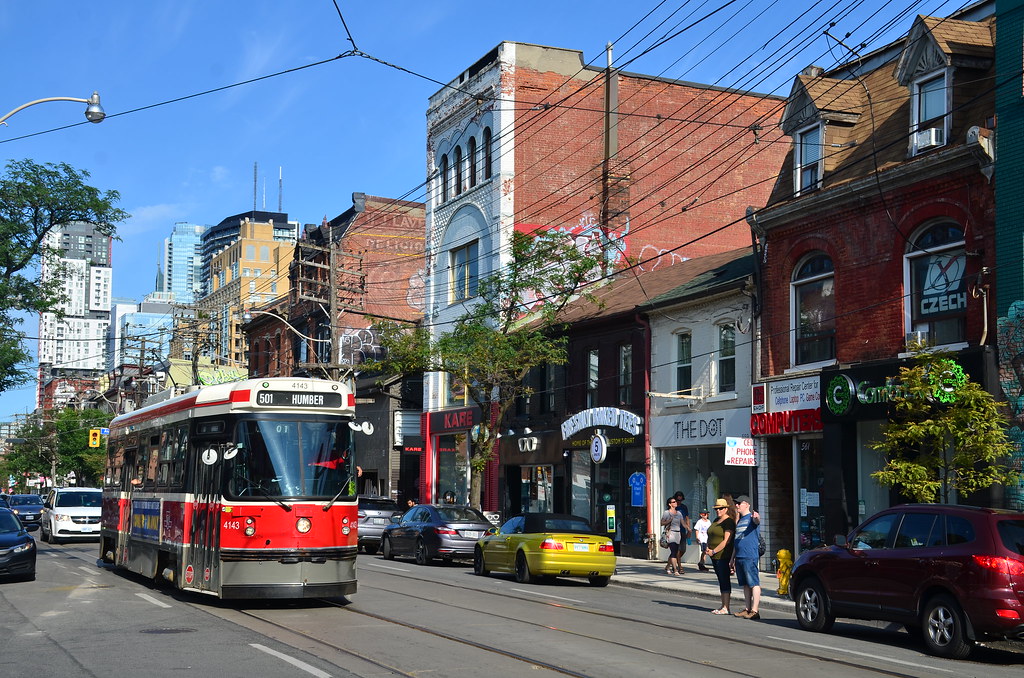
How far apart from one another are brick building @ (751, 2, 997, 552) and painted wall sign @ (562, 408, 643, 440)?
562cm

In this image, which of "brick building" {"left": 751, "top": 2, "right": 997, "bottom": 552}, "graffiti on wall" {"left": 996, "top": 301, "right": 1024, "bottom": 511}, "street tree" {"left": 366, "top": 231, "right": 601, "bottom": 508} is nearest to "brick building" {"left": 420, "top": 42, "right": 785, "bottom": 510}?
"street tree" {"left": 366, "top": 231, "right": 601, "bottom": 508}

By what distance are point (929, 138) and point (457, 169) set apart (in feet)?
80.3

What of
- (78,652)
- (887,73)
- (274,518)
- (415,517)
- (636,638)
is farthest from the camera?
(415,517)

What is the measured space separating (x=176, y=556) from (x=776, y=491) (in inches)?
582

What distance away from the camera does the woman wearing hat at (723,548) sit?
17.1 m

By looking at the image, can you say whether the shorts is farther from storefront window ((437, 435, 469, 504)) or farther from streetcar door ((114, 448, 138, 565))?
storefront window ((437, 435, 469, 504))

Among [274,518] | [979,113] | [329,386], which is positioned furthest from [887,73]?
[274,518]

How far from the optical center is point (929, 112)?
22109mm

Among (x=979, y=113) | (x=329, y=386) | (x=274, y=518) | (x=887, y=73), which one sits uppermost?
(x=887, y=73)

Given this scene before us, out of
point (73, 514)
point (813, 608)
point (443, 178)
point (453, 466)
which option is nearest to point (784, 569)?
point (813, 608)

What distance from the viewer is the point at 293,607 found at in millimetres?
16109

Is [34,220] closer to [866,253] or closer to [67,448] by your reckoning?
[866,253]

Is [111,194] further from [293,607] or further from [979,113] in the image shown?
[979,113]

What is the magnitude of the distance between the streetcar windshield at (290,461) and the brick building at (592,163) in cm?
2397
